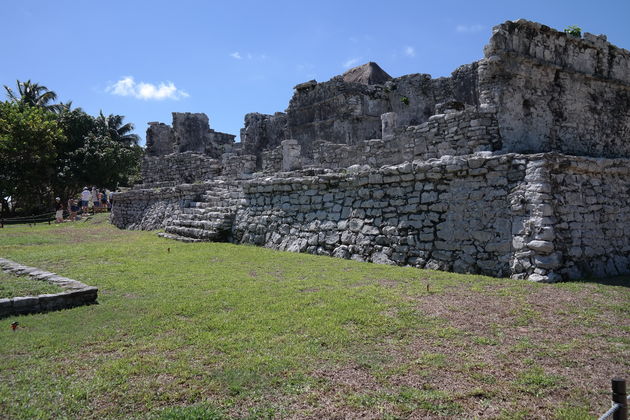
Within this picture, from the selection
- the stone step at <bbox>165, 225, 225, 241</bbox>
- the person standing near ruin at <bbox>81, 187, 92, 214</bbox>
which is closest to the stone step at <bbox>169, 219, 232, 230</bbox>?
the stone step at <bbox>165, 225, 225, 241</bbox>

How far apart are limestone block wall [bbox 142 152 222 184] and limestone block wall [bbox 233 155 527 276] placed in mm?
8173

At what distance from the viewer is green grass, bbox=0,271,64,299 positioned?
6.21m

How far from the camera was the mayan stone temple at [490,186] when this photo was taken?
7.57 meters

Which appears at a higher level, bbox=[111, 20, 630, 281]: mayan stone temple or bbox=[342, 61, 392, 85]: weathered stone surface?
bbox=[342, 61, 392, 85]: weathered stone surface

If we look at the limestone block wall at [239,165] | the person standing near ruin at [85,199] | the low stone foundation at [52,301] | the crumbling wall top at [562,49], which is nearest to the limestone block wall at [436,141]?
the crumbling wall top at [562,49]

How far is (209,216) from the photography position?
47.1 ft

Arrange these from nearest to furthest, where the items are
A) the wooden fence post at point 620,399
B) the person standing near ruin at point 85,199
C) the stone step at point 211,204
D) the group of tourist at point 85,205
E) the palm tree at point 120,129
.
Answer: the wooden fence post at point 620,399 < the stone step at point 211,204 < the group of tourist at point 85,205 < the person standing near ruin at point 85,199 < the palm tree at point 120,129

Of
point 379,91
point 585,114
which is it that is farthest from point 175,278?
point 379,91

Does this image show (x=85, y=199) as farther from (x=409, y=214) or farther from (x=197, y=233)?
(x=409, y=214)

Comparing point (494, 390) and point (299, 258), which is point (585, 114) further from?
point (494, 390)

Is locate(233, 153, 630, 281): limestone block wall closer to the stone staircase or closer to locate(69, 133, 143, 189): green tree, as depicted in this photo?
the stone staircase

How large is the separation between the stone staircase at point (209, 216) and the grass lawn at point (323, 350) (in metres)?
5.72

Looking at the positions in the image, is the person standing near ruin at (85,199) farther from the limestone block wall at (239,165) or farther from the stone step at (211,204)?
the limestone block wall at (239,165)

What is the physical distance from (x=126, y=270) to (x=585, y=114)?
10.9 metres
